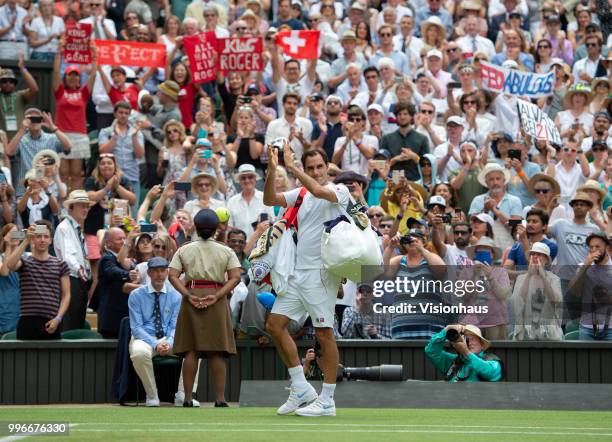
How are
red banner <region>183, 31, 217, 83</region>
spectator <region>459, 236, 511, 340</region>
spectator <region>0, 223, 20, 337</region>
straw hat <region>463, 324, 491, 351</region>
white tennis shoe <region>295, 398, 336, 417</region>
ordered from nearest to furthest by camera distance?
white tennis shoe <region>295, 398, 336, 417</region>, straw hat <region>463, 324, 491, 351</region>, spectator <region>459, 236, 511, 340</region>, spectator <region>0, 223, 20, 337</region>, red banner <region>183, 31, 217, 83</region>

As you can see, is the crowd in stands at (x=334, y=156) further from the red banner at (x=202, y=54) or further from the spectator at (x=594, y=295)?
the red banner at (x=202, y=54)

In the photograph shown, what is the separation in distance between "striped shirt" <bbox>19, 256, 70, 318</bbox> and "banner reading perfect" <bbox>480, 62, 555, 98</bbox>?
315 inches

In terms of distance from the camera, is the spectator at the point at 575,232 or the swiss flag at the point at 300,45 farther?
the swiss flag at the point at 300,45

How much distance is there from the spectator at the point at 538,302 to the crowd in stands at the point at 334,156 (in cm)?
2

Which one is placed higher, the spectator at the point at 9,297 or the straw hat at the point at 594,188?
the straw hat at the point at 594,188

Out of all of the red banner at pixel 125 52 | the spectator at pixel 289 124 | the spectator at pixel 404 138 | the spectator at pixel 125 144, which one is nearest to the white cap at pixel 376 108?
the spectator at pixel 404 138

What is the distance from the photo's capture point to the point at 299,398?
11.5 meters

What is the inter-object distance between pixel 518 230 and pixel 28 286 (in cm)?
545

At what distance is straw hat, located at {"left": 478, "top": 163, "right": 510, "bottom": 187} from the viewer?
18078mm

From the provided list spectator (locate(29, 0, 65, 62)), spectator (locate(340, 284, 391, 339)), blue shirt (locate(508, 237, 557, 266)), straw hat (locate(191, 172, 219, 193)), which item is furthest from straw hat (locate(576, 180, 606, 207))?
Result: spectator (locate(29, 0, 65, 62))

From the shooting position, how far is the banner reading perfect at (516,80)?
2077 cm

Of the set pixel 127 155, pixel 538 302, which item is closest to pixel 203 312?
pixel 538 302

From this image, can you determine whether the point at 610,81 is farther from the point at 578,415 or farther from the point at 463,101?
the point at 578,415

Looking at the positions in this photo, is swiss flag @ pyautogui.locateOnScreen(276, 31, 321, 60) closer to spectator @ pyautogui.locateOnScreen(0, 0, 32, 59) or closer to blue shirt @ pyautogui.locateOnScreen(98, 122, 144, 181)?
blue shirt @ pyautogui.locateOnScreen(98, 122, 144, 181)
